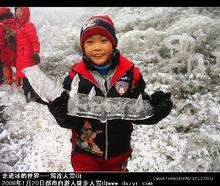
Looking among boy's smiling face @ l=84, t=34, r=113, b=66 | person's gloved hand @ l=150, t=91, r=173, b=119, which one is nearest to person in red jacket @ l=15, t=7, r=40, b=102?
boy's smiling face @ l=84, t=34, r=113, b=66

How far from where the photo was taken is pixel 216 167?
158 inches

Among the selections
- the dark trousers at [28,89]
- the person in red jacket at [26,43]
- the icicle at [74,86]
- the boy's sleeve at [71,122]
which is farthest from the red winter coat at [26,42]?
the boy's sleeve at [71,122]

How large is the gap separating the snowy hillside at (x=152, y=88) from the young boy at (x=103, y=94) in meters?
0.32

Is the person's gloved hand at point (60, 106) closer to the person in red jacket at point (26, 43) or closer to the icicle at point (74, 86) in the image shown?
the icicle at point (74, 86)

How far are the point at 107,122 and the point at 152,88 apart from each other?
675 millimetres

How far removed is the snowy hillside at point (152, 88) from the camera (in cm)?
404

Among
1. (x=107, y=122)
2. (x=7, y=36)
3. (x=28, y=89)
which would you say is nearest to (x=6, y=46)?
(x=7, y=36)

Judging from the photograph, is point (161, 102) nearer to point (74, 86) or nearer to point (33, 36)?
point (74, 86)

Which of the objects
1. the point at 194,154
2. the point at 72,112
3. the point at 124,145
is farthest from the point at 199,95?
the point at 72,112

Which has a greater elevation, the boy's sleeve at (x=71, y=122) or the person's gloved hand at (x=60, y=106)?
the person's gloved hand at (x=60, y=106)

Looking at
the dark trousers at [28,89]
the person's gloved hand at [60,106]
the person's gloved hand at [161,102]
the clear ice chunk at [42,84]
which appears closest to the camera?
the person's gloved hand at [60,106]
